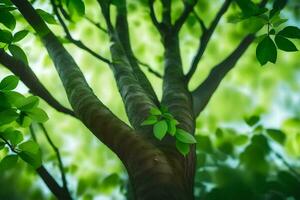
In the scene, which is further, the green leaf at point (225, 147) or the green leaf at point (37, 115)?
the green leaf at point (225, 147)

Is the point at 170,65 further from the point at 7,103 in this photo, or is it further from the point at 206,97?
the point at 7,103

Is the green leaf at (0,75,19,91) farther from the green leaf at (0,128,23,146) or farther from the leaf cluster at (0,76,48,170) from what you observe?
the green leaf at (0,128,23,146)

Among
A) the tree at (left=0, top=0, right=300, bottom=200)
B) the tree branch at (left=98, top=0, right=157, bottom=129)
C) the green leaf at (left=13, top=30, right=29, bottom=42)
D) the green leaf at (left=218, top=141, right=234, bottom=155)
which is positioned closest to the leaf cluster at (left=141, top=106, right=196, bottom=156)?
the tree at (left=0, top=0, right=300, bottom=200)

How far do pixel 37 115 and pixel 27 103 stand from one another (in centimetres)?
8

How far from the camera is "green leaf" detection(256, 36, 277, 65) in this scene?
70.0 inches

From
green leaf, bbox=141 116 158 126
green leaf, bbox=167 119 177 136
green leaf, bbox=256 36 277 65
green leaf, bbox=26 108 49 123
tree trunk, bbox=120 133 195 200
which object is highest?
green leaf, bbox=256 36 277 65

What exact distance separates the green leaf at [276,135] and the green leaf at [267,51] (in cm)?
158

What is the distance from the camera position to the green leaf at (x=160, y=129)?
1.70 metres

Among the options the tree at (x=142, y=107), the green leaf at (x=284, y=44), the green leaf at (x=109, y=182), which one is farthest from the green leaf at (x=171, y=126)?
the green leaf at (x=109, y=182)

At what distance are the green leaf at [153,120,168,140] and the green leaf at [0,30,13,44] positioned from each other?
0.82 metres

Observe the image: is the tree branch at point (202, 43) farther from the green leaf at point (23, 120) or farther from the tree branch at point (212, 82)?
the green leaf at point (23, 120)

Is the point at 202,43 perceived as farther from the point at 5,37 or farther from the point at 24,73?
the point at 5,37

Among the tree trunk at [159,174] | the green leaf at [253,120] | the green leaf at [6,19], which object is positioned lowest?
the tree trunk at [159,174]

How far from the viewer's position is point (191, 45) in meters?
5.76
